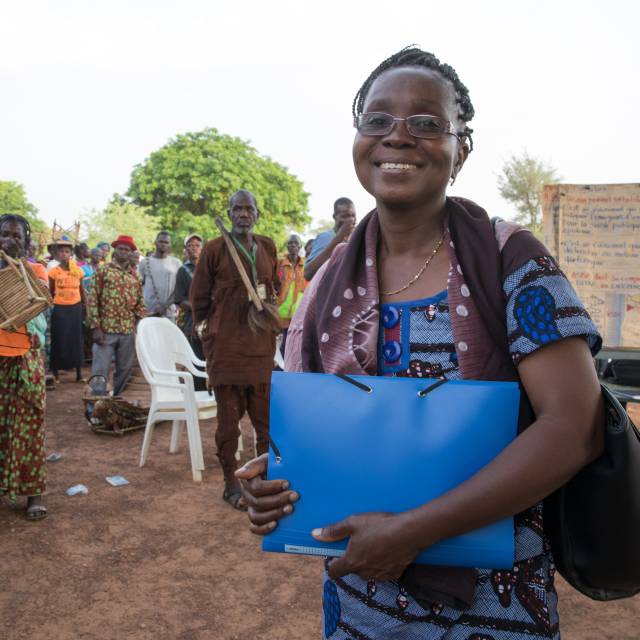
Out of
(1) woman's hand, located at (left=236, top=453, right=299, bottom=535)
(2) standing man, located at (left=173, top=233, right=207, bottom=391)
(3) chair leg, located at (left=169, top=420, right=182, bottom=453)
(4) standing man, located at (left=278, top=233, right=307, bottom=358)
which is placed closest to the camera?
(1) woman's hand, located at (left=236, top=453, right=299, bottom=535)

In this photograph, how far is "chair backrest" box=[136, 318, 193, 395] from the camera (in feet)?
17.5

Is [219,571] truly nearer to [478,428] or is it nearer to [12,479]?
[12,479]

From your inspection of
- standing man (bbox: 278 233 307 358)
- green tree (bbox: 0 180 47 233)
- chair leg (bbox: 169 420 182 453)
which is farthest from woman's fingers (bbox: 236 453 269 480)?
green tree (bbox: 0 180 47 233)

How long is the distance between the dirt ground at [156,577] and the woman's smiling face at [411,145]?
239cm

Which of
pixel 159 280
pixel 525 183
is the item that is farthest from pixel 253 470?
pixel 525 183

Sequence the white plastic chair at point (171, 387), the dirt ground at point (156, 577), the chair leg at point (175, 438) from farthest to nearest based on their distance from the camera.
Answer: the chair leg at point (175, 438) → the white plastic chair at point (171, 387) → the dirt ground at point (156, 577)

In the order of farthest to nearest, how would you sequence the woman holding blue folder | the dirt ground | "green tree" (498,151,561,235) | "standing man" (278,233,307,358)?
1. "green tree" (498,151,561,235)
2. "standing man" (278,233,307,358)
3. the dirt ground
4. the woman holding blue folder

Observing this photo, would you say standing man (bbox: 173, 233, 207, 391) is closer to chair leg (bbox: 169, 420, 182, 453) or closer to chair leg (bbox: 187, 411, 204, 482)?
chair leg (bbox: 169, 420, 182, 453)

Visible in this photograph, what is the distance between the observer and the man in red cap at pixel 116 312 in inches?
287

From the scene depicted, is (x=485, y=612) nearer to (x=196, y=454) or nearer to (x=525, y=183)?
(x=196, y=454)

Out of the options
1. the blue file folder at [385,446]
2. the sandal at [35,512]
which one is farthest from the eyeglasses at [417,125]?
the sandal at [35,512]

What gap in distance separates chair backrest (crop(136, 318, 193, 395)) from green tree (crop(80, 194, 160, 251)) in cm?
2803

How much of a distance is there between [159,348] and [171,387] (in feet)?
2.42

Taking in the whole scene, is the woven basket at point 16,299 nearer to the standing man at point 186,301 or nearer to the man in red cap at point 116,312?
the man in red cap at point 116,312
